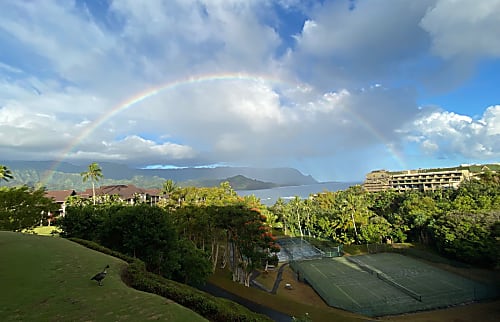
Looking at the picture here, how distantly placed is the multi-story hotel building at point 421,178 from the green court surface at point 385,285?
2326 inches

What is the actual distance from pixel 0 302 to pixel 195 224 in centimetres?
1792

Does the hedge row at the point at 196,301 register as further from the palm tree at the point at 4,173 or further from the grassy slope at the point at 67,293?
the palm tree at the point at 4,173

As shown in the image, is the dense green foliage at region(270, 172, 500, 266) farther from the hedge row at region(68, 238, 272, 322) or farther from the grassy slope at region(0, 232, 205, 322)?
the grassy slope at region(0, 232, 205, 322)

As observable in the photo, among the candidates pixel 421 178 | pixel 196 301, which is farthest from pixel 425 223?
pixel 421 178

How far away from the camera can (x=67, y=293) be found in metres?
8.55

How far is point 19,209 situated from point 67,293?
807 inches

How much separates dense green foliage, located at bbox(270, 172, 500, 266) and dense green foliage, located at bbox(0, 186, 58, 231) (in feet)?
129

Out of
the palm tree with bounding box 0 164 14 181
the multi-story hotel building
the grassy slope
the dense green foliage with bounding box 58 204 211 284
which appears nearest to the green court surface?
the dense green foliage with bounding box 58 204 211 284

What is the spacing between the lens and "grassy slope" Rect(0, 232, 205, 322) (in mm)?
7211

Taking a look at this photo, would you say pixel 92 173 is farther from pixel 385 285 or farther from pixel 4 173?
pixel 385 285

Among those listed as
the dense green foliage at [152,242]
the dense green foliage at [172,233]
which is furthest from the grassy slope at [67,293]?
the dense green foliage at [172,233]

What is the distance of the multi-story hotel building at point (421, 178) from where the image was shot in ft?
279

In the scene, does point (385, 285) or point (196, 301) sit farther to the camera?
point (385, 285)

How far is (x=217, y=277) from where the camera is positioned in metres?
25.7
